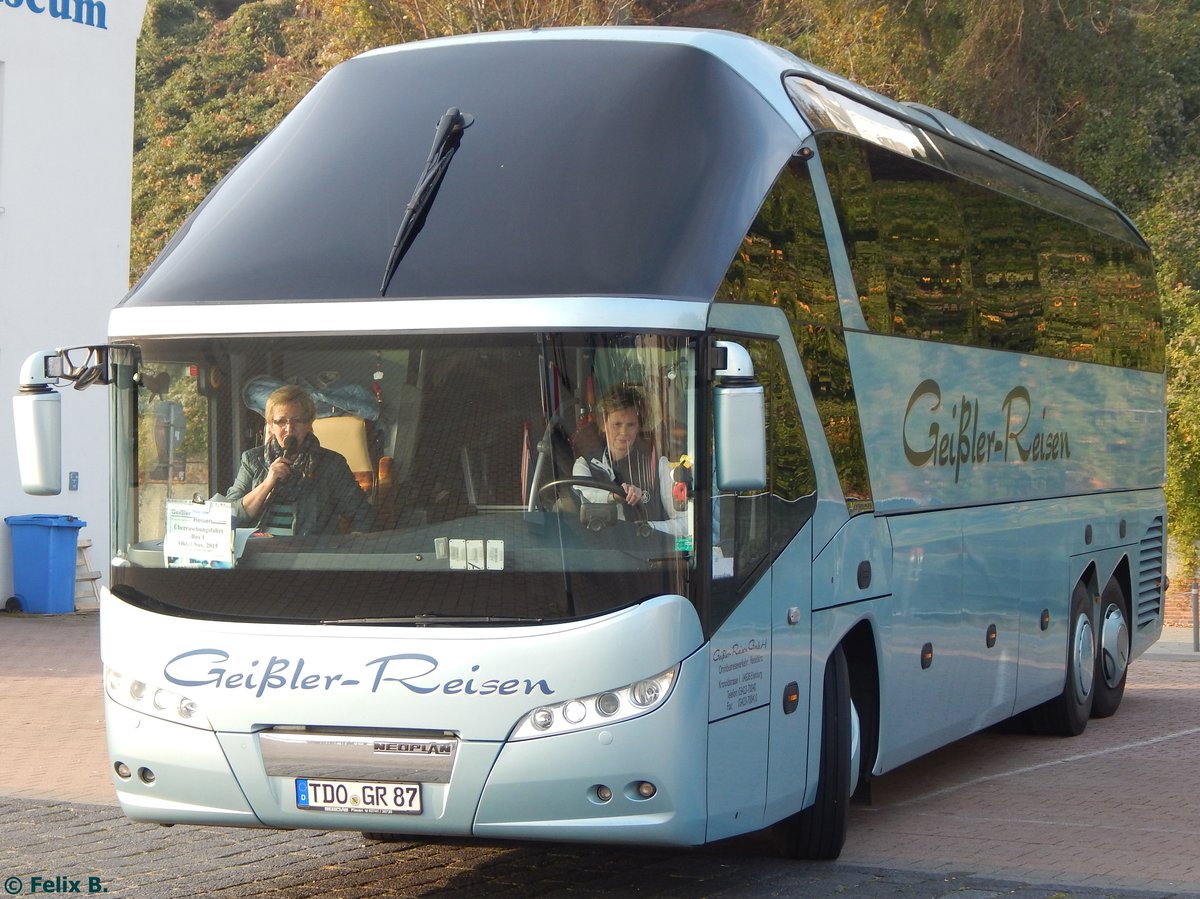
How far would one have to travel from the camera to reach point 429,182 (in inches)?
278

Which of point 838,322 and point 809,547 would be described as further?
point 838,322

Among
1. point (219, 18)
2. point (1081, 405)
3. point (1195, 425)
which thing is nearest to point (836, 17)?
point (1195, 425)

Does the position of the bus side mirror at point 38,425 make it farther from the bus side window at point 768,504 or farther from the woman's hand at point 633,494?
the bus side window at point 768,504

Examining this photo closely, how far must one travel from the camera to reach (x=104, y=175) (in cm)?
2164

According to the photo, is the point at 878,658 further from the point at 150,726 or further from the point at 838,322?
the point at 150,726

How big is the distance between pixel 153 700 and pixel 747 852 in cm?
316

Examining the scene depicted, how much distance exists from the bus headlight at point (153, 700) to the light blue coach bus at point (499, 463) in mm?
13

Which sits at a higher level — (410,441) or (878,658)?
(410,441)

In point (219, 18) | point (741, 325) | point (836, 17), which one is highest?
point (219, 18)

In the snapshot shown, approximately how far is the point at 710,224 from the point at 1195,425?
18228mm

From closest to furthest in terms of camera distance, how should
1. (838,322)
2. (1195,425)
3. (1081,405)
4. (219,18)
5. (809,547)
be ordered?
(809,547)
(838,322)
(1081,405)
(1195,425)
(219,18)

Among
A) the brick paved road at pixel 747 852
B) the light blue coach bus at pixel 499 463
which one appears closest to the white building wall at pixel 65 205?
the brick paved road at pixel 747 852

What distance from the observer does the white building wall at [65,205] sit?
20594mm

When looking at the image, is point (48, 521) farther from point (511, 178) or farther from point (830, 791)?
point (511, 178)
